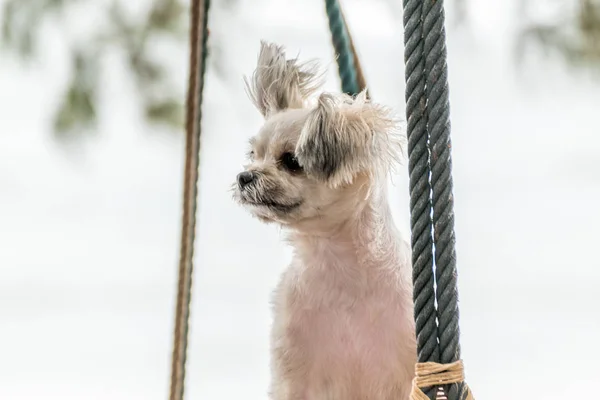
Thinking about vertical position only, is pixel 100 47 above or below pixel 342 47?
above

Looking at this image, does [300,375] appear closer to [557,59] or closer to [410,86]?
[410,86]

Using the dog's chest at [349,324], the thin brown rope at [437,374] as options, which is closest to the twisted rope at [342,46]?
the dog's chest at [349,324]

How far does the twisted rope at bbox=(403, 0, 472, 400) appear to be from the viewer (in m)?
0.64

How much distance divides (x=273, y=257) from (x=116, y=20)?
0.89 metres

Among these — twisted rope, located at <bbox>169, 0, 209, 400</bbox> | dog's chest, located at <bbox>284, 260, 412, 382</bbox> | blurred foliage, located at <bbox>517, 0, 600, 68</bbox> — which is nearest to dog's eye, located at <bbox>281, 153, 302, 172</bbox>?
dog's chest, located at <bbox>284, 260, 412, 382</bbox>

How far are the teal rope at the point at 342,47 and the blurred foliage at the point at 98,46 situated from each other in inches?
48.1

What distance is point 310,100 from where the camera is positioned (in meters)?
0.96

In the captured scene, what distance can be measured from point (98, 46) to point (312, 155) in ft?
4.94

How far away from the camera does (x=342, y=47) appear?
976mm

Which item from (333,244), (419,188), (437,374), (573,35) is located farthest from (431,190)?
(573,35)

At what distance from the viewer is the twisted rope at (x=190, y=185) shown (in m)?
1.06

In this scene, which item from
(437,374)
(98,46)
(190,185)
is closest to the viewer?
(437,374)

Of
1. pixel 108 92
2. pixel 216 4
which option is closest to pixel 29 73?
pixel 108 92

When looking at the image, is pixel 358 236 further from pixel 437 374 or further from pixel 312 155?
pixel 437 374
